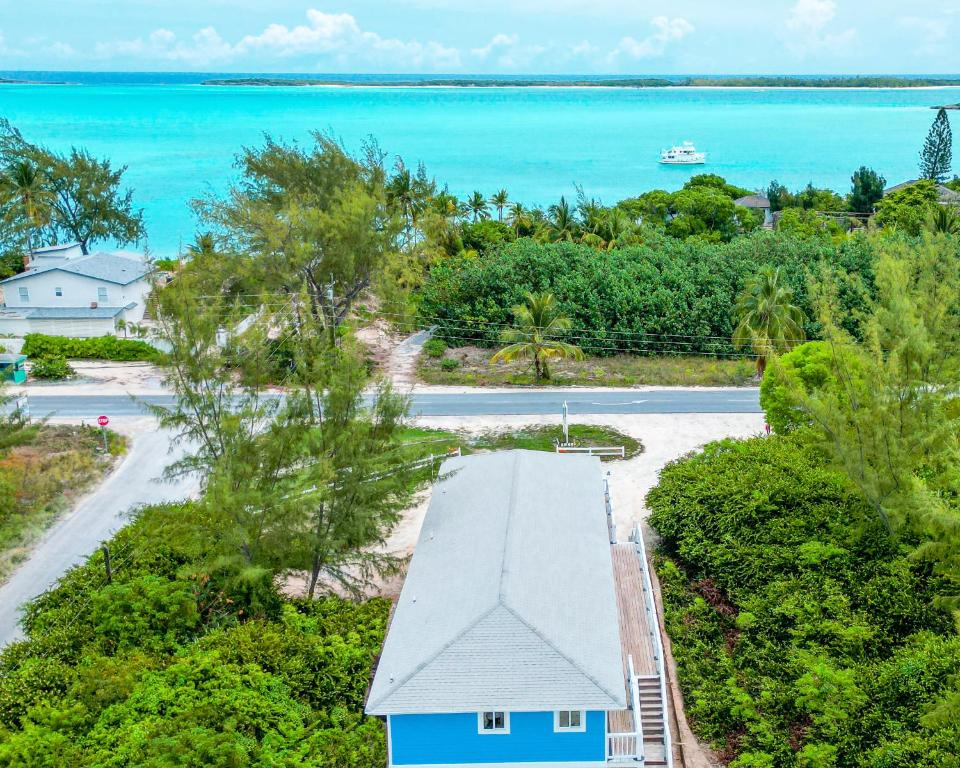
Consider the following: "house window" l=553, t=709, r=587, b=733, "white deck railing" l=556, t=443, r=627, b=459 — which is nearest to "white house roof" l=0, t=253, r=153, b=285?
"white deck railing" l=556, t=443, r=627, b=459

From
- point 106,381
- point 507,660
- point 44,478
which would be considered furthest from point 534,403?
point 507,660

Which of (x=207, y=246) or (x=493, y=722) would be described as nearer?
(x=493, y=722)

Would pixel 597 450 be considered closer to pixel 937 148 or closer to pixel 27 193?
pixel 27 193

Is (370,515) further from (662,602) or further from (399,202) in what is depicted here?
(399,202)

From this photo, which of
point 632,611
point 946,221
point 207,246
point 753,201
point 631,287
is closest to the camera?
point 632,611

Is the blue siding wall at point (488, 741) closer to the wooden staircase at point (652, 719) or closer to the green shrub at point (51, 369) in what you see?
the wooden staircase at point (652, 719)

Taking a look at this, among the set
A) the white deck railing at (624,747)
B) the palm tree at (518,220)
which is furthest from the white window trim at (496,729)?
the palm tree at (518,220)

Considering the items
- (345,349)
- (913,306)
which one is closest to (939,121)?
(913,306)
